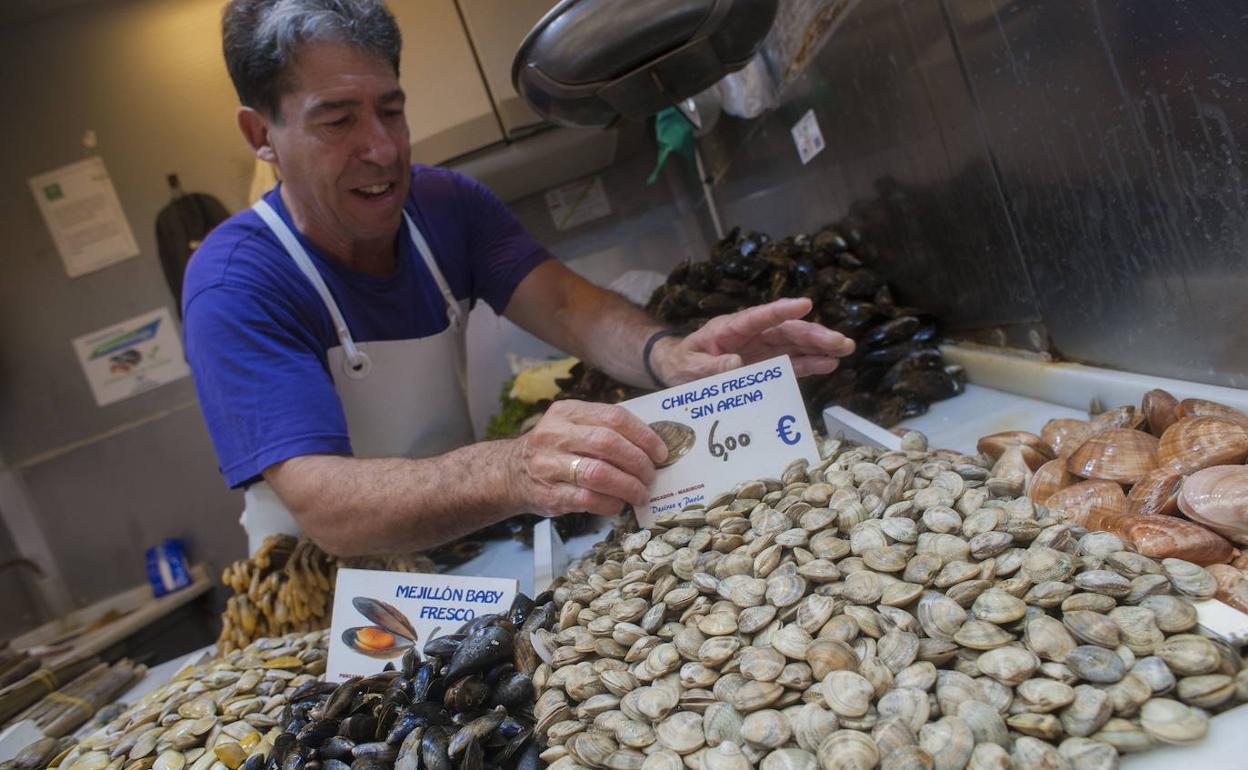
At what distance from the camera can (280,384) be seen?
4.60 ft

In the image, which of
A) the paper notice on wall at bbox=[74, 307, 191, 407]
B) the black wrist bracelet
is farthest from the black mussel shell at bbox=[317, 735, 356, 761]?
the paper notice on wall at bbox=[74, 307, 191, 407]

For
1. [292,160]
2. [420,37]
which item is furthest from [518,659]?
[420,37]

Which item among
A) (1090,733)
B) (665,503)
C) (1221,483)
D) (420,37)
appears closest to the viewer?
(1090,733)

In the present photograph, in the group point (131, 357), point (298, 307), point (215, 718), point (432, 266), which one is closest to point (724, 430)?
point (215, 718)

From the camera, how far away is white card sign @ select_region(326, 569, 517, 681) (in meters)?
1.01

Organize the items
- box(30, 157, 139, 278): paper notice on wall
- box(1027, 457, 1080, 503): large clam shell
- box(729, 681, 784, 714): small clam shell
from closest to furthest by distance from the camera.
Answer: box(729, 681, 784, 714): small clam shell < box(1027, 457, 1080, 503): large clam shell < box(30, 157, 139, 278): paper notice on wall

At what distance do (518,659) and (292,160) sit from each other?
4.19ft

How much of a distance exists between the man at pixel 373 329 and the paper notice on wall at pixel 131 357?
2720 millimetres

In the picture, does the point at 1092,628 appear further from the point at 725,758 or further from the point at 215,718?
the point at 215,718

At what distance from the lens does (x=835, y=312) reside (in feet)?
6.21

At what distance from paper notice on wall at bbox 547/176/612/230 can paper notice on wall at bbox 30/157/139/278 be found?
2.27 m

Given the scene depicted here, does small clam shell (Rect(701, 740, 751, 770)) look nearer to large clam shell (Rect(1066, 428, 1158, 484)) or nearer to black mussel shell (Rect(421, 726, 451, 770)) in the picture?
black mussel shell (Rect(421, 726, 451, 770))

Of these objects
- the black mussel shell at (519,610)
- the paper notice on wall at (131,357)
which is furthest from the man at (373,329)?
the paper notice on wall at (131,357)

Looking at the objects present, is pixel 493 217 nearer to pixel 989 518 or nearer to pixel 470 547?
pixel 470 547
